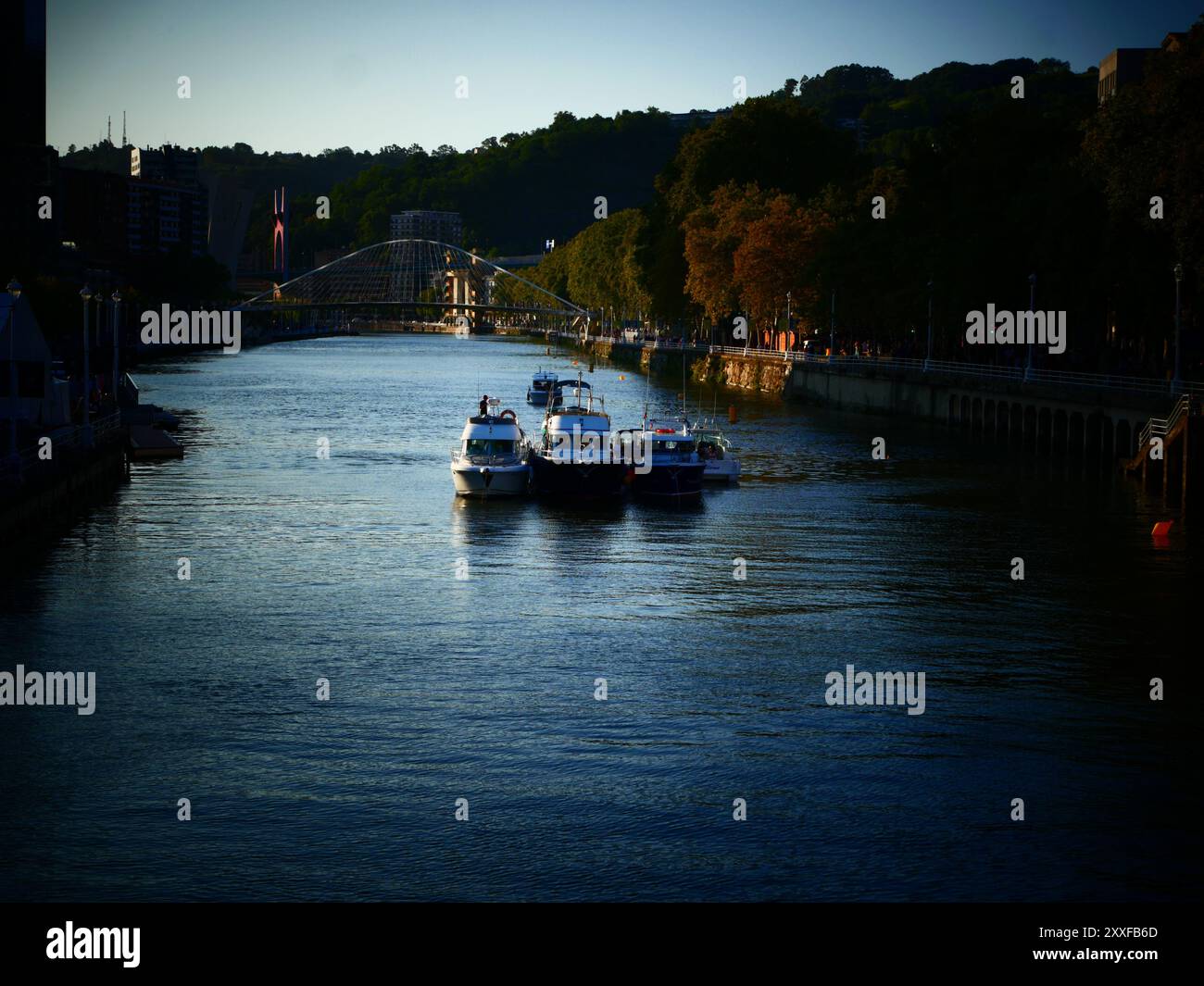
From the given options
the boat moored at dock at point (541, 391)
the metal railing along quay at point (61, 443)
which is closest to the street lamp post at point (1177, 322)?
the metal railing along quay at point (61, 443)

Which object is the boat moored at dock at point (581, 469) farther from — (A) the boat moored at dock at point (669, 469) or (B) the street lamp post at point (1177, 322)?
(B) the street lamp post at point (1177, 322)

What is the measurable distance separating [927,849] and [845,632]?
607 inches

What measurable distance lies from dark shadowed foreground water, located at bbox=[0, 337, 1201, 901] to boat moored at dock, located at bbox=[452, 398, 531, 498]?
1.91 meters

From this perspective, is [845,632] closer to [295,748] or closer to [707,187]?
[295,748]

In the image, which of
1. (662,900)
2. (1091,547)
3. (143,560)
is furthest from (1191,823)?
(143,560)

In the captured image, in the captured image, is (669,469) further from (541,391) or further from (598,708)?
(541,391)

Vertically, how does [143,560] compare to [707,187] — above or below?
below

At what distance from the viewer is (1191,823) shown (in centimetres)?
2556

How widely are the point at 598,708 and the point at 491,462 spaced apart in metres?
34.1

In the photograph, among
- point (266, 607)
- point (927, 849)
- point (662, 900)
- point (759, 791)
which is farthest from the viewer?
point (266, 607)

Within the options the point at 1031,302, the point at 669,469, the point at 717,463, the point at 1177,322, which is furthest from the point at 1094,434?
the point at 669,469

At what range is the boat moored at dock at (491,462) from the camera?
6456 centimetres

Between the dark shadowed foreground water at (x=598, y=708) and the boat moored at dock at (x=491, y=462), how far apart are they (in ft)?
6.25

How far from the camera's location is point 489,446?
66500 millimetres
